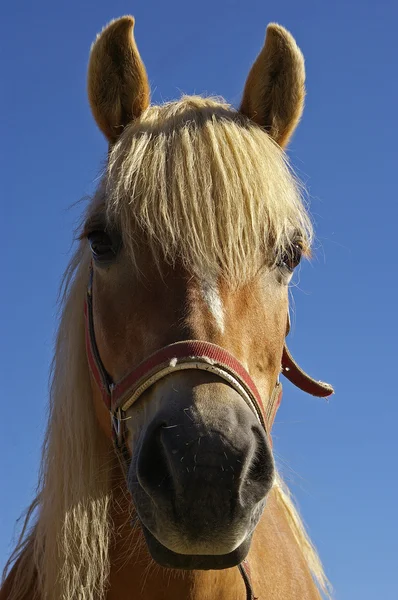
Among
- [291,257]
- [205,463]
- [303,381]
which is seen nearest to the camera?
[205,463]

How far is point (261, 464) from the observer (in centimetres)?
270

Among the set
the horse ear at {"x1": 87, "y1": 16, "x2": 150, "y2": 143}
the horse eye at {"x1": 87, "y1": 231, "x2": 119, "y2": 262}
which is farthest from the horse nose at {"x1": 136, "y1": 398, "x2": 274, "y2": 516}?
the horse ear at {"x1": 87, "y1": 16, "x2": 150, "y2": 143}

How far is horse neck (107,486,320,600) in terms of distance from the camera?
3.19 meters

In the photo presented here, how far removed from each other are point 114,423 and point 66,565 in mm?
697

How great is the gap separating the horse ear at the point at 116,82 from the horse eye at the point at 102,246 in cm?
75

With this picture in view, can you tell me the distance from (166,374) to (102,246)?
92 centimetres

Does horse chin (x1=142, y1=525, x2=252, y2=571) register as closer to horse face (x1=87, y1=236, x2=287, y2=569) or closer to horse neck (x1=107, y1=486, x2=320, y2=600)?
horse face (x1=87, y1=236, x2=287, y2=569)

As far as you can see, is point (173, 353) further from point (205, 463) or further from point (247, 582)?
point (247, 582)

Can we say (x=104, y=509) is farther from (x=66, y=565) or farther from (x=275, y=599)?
(x=275, y=599)

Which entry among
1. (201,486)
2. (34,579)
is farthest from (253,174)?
(34,579)

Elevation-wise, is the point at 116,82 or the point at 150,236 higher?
the point at 116,82

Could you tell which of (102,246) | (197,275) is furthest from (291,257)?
(102,246)

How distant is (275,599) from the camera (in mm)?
3674

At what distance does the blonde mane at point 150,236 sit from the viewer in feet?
10.7
